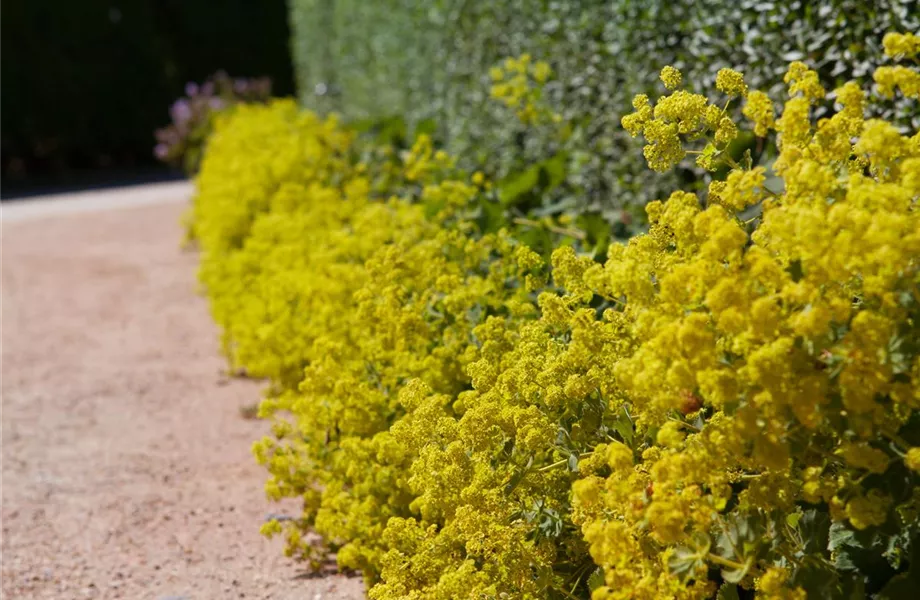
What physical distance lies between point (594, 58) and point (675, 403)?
340cm

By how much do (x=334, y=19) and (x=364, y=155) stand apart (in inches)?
173

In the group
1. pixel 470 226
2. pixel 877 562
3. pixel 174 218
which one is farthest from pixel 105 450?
pixel 174 218

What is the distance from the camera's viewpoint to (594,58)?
5.41 meters

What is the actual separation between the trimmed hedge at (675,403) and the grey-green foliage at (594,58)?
0.33 meters

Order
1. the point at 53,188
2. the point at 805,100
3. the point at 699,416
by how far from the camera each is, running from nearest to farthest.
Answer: the point at 805,100 → the point at 699,416 → the point at 53,188

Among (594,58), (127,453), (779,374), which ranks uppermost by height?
(779,374)

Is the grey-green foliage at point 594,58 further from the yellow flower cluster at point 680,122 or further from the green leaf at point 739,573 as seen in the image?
the green leaf at point 739,573

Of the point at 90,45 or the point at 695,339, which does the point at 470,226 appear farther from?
the point at 90,45

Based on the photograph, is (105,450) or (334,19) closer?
(105,450)

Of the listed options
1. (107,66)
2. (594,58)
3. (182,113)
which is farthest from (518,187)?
(107,66)

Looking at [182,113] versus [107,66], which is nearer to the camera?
[182,113]

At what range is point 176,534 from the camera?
406cm

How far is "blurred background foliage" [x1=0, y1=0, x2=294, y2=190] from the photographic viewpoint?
18391mm

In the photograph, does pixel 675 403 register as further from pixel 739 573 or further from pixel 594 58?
pixel 594 58
